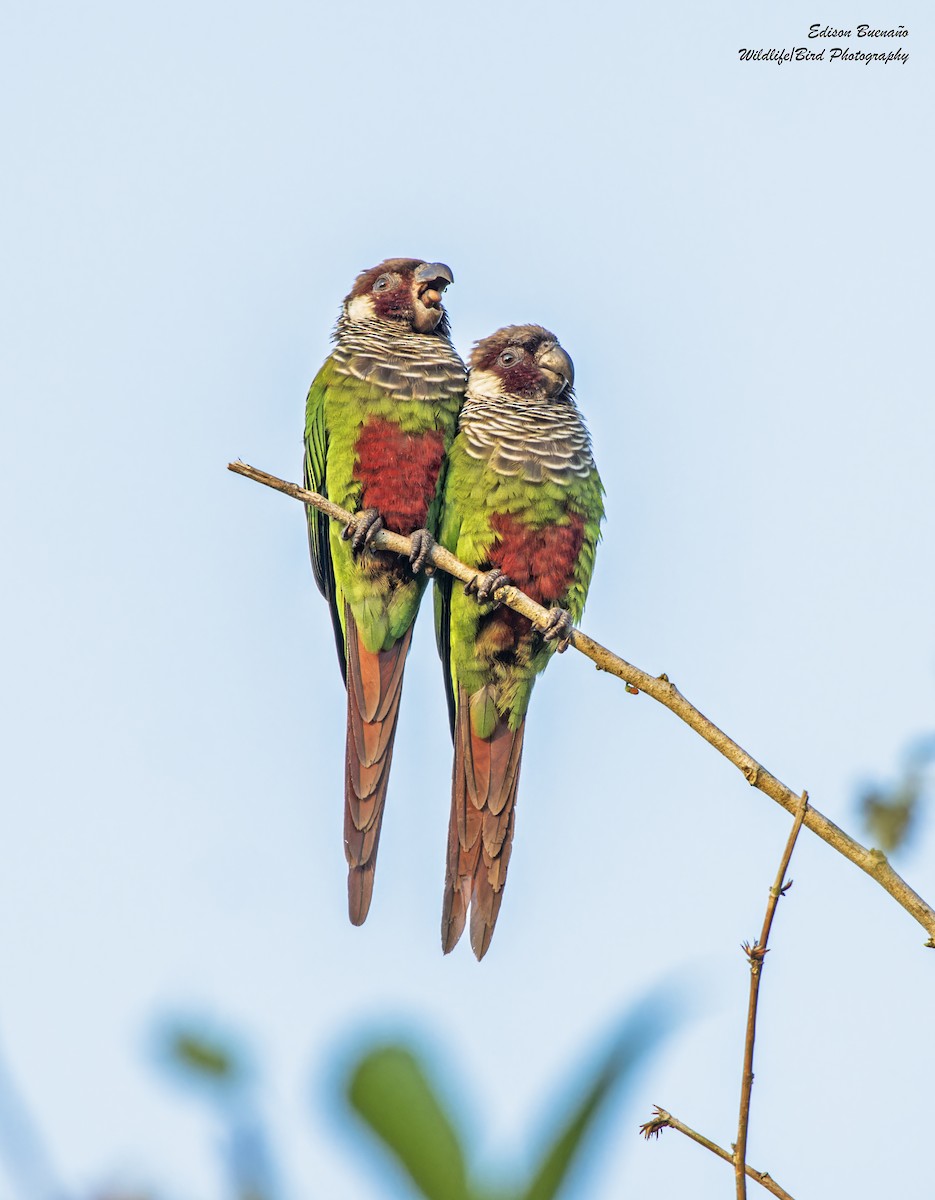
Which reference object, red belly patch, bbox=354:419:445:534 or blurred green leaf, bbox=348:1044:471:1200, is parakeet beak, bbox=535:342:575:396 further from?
blurred green leaf, bbox=348:1044:471:1200

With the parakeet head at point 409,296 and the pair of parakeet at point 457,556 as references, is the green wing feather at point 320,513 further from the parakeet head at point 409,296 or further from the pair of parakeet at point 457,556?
the parakeet head at point 409,296

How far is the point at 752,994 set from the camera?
7.77 feet

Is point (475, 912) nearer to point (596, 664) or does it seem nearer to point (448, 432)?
point (596, 664)

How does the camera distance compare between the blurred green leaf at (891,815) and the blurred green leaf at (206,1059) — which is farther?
the blurred green leaf at (891,815)

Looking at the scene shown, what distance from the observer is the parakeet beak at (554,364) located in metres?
6.45

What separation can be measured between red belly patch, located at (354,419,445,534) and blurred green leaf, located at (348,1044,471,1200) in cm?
482

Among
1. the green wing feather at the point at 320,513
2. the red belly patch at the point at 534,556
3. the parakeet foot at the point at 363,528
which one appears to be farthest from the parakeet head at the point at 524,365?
the parakeet foot at the point at 363,528

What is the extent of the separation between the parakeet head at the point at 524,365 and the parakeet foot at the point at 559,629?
1365 millimetres

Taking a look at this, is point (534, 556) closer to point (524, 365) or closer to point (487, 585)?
point (487, 585)

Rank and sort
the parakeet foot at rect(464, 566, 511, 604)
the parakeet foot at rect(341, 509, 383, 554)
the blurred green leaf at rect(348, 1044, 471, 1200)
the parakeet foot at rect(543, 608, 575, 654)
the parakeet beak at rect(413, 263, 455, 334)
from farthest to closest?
the parakeet beak at rect(413, 263, 455, 334) → the parakeet foot at rect(341, 509, 383, 554) → the parakeet foot at rect(464, 566, 511, 604) → the parakeet foot at rect(543, 608, 575, 654) → the blurred green leaf at rect(348, 1044, 471, 1200)

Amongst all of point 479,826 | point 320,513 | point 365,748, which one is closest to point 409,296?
point 320,513

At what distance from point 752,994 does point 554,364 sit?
4448mm

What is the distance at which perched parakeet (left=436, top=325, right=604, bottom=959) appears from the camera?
548cm

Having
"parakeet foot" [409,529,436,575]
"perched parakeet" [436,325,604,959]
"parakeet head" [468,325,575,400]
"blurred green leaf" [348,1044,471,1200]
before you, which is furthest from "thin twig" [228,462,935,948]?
"blurred green leaf" [348,1044,471,1200]
